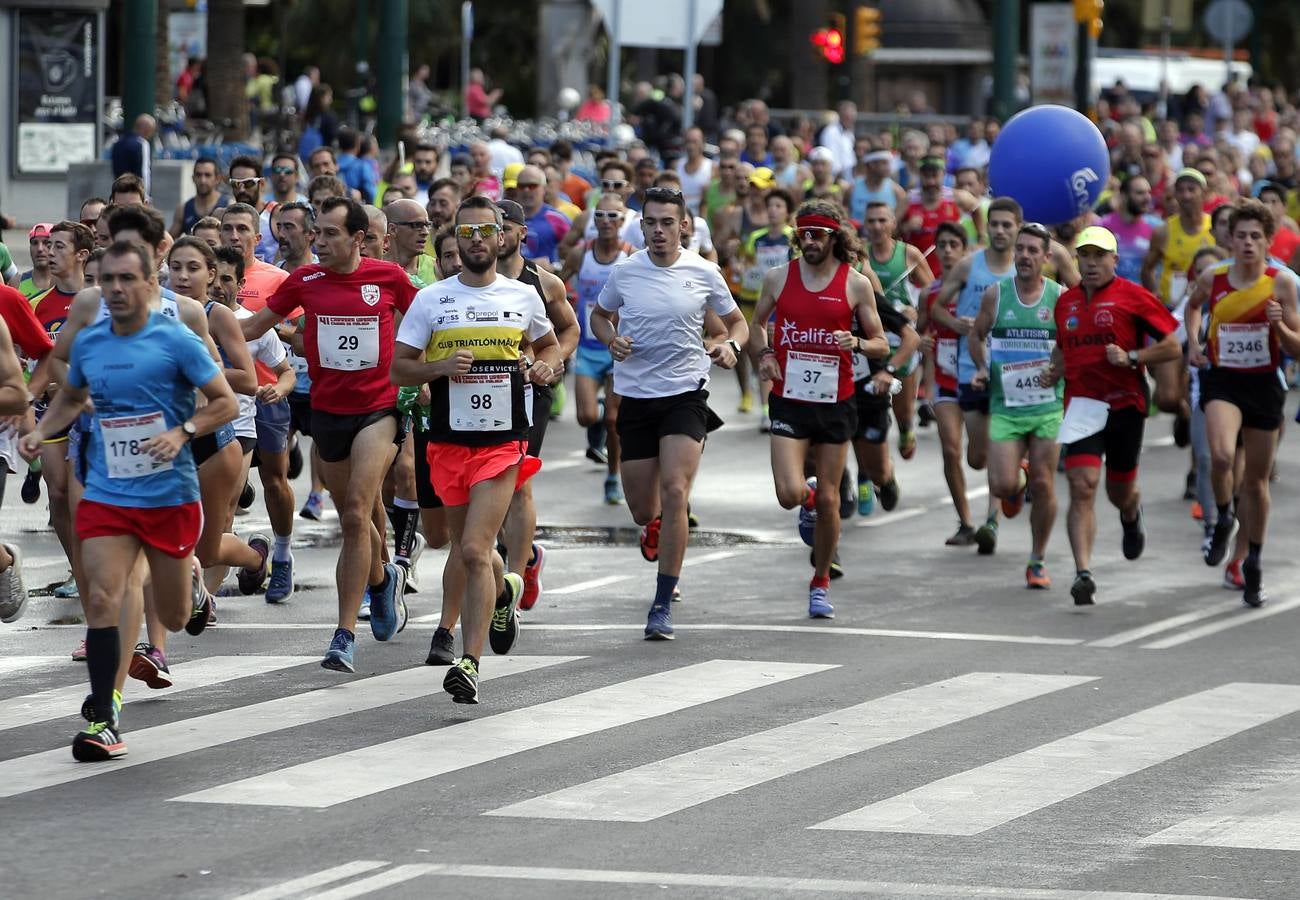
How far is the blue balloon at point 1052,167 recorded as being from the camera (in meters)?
17.7

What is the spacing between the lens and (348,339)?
1077 cm

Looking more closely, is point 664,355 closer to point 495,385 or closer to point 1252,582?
point 495,385

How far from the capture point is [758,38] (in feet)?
204

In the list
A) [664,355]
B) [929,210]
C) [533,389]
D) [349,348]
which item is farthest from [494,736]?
[929,210]

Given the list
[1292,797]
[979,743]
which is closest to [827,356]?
[979,743]

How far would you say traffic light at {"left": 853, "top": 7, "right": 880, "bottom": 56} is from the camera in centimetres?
4556

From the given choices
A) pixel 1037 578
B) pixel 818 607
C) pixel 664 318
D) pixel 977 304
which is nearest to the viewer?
pixel 664 318

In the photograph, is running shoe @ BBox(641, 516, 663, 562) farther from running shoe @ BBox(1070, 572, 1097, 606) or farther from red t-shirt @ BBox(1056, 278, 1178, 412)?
red t-shirt @ BBox(1056, 278, 1178, 412)

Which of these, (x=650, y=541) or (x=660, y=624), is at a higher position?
(x=650, y=541)

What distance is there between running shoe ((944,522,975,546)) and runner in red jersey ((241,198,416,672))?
4934 mm

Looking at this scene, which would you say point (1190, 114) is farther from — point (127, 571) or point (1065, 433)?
point (127, 571)

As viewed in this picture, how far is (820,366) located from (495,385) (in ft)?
8.61

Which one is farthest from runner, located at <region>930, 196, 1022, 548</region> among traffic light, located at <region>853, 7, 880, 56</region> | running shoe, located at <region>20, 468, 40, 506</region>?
traffic light, located at <region>853, 7, 880, 56</region>

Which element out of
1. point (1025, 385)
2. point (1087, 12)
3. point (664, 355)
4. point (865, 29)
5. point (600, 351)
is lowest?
point (600, 351)
